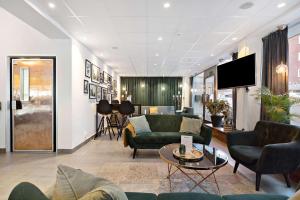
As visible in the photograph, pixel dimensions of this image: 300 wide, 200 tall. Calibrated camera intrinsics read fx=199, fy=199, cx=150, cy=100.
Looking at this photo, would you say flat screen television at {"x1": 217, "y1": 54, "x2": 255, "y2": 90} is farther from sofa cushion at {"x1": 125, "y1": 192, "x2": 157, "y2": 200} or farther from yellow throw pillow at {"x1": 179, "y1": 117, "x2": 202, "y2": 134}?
sofa cushion at {"x1": 125, "y1": 192, "x2": 157, "y2": 200}

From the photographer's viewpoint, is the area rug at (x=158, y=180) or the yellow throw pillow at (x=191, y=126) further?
the yellow throw pillow at (x=191, y=126)

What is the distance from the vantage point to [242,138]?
11.8 feet

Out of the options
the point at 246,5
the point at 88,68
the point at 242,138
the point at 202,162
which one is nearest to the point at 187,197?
the point at 202,162

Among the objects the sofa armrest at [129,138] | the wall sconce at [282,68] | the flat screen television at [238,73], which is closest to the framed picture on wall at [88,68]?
the sofa armrest at [129,138]

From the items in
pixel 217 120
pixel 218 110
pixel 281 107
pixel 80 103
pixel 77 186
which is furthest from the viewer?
pixel 217 120

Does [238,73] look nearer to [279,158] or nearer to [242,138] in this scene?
[242,138]

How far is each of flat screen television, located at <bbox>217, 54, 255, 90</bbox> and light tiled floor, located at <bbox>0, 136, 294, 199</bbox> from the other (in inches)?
69.2

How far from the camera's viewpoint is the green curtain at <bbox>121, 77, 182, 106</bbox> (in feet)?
43.7

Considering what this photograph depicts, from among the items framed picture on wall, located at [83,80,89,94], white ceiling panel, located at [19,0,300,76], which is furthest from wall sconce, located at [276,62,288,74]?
framed picture on wall, located at [83,80,89,94]

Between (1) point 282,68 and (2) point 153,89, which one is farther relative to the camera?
(2) point 153,89

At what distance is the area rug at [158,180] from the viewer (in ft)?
9.14

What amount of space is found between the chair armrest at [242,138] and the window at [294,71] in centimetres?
108

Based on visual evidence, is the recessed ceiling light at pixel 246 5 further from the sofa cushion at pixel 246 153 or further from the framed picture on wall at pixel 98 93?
the framed picture on wall at pixel 98 93

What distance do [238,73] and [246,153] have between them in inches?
98.5
